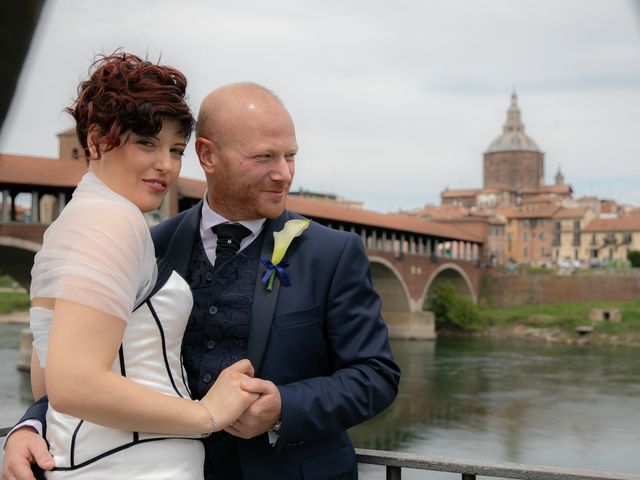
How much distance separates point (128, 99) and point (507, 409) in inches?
700

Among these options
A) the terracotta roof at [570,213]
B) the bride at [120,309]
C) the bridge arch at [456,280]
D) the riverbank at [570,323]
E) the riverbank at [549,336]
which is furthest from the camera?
the terracotta roof at [570,213]

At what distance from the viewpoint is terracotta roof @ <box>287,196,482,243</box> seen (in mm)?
27328

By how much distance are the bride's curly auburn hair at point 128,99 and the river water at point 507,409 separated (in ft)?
29.1

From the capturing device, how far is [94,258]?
1.06 metres

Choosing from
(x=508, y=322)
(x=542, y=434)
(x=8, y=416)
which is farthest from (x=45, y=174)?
(x=508, y=322)

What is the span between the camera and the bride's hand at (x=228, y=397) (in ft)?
3.88

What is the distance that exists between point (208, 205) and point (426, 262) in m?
34.4

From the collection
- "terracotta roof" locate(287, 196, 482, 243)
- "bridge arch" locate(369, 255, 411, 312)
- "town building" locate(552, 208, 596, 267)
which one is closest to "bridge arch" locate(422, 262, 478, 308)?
"terracotta roof" locate(287, 196, 482, 243)

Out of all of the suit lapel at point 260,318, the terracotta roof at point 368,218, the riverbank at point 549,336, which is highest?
the terracotta roof at point 368,218

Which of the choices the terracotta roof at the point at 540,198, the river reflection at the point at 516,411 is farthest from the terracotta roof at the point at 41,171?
the terracotta roof at the point at 540,198

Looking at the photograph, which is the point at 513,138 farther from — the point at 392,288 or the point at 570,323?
the point at 392,288

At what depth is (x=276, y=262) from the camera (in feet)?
4.99

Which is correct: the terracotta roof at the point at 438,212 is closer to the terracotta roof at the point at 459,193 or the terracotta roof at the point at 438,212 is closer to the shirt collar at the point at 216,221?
the terracotta roof at the point at 459,193

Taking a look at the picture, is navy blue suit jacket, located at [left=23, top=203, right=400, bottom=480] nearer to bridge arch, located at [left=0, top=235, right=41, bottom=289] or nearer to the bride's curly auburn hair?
the bride's curly auburn hair
